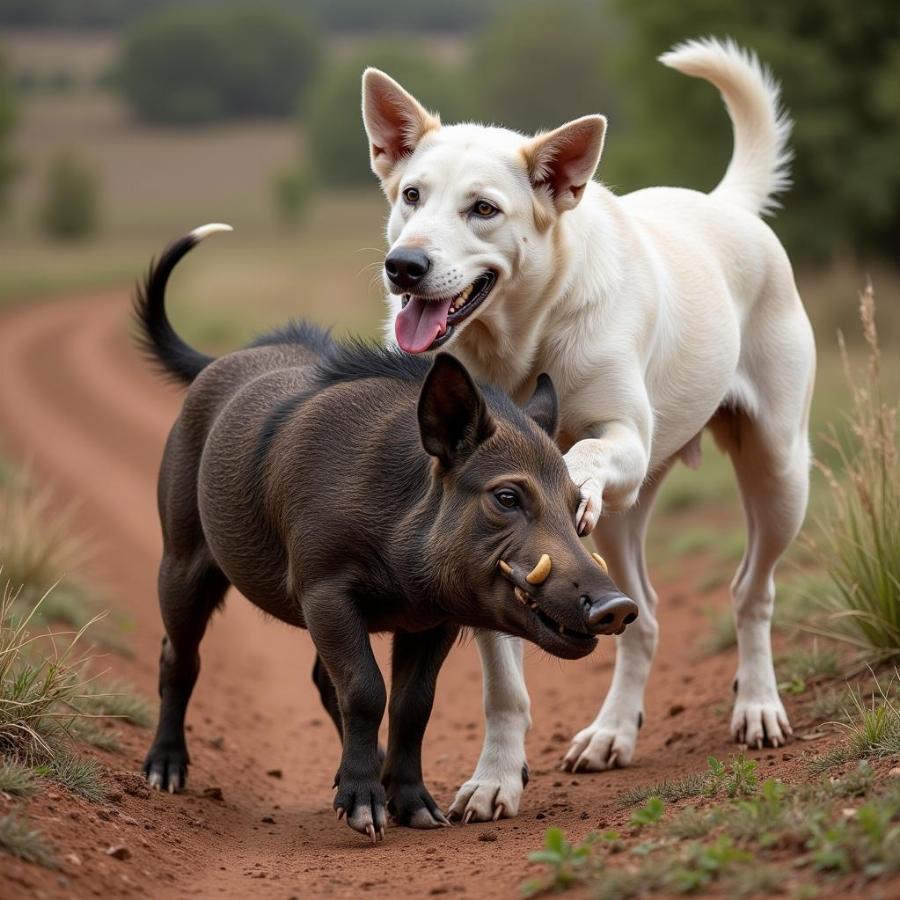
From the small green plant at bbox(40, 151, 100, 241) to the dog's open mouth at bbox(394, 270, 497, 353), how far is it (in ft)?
177

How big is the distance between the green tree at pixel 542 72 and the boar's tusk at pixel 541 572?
2527 inches

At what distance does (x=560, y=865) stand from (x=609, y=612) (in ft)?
2.30

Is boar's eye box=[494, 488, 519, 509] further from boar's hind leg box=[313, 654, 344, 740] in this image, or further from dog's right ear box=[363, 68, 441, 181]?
boar's hind leg box=[313, 654, 344, 740]

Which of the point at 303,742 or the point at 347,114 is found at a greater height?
the point at 303,742

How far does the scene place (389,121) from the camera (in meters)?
5.45

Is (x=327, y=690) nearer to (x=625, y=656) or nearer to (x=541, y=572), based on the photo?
(x=625, y=656)

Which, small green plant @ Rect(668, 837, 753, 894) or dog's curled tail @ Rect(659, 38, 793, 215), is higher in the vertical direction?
dog's curled tail @ Rect(659, 38, 793, 215)

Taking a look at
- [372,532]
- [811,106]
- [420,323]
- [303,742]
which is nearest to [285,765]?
[303,742]

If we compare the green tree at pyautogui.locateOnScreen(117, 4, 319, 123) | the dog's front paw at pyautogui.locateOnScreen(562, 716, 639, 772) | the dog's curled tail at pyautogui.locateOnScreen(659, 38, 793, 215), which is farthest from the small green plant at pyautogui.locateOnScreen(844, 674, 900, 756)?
the green tree at pyautogui.locateOnScreen(117, 4, 319, 123)

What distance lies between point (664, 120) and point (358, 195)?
5682cm

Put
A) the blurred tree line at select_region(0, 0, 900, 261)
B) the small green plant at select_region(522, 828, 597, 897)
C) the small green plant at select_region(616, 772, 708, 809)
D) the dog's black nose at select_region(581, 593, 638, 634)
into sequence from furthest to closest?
1. the blurred tree line at select_region(0, 0, 900, 261)
2. the small green plant at select_region(616, 772, 708, 809)
3. the dog's black nose at select_region(581, 593, 638, 634)
4. the small green plant at select_region(522, 828, 597, 897)

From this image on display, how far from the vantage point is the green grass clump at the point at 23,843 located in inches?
150

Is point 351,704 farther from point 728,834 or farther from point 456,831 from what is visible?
point 728,834

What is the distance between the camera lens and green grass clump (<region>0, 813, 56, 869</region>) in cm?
382
